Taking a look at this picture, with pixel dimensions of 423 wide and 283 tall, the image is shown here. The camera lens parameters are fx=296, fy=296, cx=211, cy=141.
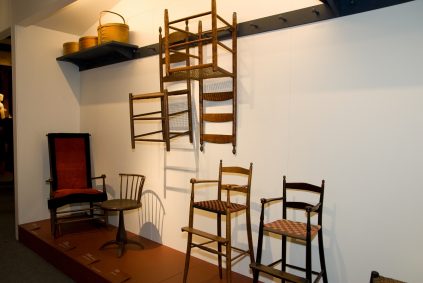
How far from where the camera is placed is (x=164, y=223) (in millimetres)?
3242

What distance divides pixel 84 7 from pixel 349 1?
3.18 metres

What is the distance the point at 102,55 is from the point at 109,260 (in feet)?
8.26

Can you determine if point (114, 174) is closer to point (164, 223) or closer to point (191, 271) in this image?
point (164, 223)

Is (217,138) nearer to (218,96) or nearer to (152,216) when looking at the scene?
(218,96)

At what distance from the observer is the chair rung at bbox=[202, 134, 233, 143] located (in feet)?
8.69

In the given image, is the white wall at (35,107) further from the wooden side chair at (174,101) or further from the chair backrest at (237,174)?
the chair backrest at (237,174)

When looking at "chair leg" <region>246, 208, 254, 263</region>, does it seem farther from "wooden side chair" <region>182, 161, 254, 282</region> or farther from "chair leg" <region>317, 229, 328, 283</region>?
"chair leg" <region>317, 229, 328, 283</region>

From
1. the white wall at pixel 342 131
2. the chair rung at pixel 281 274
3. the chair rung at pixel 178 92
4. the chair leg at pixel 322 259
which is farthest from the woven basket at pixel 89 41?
the chair leg at pixel 322 259

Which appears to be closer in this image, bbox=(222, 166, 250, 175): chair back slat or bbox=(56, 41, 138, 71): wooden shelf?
bbox=(222, 166, 250, 175): chair back slat

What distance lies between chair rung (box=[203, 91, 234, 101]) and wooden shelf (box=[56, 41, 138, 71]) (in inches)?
49.2

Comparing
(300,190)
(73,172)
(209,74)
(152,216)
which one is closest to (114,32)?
(209,74)

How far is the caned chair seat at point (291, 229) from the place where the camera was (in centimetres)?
183

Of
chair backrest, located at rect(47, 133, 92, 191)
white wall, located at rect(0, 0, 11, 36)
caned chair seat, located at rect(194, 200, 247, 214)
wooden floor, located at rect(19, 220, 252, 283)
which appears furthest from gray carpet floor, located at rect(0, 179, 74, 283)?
white wall, located at rect(0, 0, 11, 36)

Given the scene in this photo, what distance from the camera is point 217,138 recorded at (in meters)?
2.72
